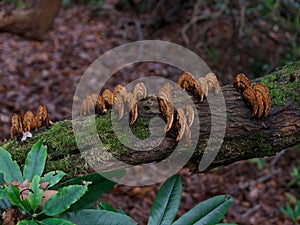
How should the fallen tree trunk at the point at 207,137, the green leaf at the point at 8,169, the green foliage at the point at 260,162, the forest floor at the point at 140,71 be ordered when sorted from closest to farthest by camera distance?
the green leaf at the point at 8,169 → the fallen tree trunk at the point at 207,137 → the green foliage at the point at 260,162 → the forest floor at the point at 140,71

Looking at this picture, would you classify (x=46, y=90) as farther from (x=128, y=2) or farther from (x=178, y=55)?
(x=128, y=2)

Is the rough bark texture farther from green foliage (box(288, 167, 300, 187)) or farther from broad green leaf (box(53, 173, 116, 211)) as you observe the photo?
green foliage (box(288, 167, 300, 187))

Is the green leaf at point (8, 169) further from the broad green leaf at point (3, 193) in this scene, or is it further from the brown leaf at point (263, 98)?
the brown leaf at point (263, 98)

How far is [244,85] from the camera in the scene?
1229mm

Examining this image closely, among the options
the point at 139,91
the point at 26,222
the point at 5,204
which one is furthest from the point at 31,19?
the point at 26,222

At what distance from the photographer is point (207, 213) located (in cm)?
103

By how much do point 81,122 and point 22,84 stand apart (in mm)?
2665

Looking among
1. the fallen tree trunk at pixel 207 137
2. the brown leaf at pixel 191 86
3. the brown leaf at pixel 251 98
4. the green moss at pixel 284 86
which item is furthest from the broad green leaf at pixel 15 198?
the green moss at pixel 284 86

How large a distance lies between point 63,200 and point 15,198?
3.9 inches

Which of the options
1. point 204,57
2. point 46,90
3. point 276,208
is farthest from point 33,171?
point 204,57

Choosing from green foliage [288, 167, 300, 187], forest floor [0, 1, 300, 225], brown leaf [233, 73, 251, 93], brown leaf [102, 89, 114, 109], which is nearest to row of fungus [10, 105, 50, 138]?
brown leaf [102, 89, 114, 109]

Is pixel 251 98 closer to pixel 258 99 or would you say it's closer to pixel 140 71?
pixel 258 99

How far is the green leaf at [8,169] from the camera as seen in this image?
3.05 ft

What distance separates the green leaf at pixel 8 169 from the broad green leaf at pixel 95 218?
5.9 inches
